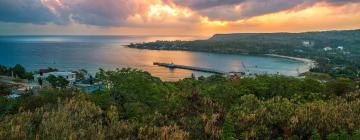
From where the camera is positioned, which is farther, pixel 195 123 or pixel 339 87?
pixel 339 87

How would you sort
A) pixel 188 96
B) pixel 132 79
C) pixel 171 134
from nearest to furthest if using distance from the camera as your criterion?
pixel 171 134 → pixel 188 96 → pixel 132 79

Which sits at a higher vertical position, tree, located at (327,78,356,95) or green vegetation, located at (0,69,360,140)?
green vegetation, located at (0,69,360,140)

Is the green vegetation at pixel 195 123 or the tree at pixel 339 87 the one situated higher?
the green vegetation at pixel 195 123

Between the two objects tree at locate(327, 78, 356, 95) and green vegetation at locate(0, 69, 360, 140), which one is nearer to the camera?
green vegetation at locate(0, 69, 360, 140)

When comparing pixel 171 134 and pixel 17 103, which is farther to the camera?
pixel 17 103

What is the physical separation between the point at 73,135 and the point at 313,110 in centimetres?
686

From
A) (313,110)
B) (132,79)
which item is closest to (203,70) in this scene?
(132,79)

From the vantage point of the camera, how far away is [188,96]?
12641mm

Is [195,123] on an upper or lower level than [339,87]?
upper

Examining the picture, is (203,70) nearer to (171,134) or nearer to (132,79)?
(132,79)

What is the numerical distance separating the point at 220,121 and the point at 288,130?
1.94 metres

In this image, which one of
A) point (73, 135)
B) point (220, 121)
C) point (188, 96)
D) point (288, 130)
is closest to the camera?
point (73, 135)

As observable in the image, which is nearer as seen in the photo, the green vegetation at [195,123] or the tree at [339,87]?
the green vegetation at [195,123]

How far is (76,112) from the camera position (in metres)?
9.59
